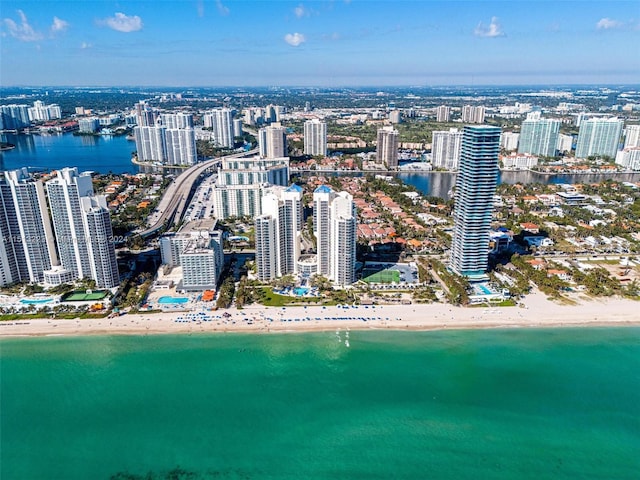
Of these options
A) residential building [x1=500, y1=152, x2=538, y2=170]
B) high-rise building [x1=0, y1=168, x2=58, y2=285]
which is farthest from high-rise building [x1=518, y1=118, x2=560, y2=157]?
high-rise building [x1=0, y1=168, x2=58, y2=285]

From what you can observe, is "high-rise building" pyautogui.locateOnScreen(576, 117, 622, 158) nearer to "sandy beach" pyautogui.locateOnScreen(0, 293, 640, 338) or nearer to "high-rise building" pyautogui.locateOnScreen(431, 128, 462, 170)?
"high-rise building" pyautogui.locateOnScreen(431, 128, 462, 170)

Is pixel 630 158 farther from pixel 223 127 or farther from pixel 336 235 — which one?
pixel 223 127

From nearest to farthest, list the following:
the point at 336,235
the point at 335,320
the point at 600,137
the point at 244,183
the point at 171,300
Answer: the point at 335,320
the point at 171,300
the point at 336,235
the point at 244,183
the point at 600,137

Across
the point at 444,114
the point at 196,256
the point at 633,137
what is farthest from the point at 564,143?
the point at 196,256

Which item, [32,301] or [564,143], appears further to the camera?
[564,143]

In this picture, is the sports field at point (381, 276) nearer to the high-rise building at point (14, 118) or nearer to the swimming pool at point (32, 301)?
the swimming pool at point (32, 301)

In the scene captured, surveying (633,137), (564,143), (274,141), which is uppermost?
(274,141)
